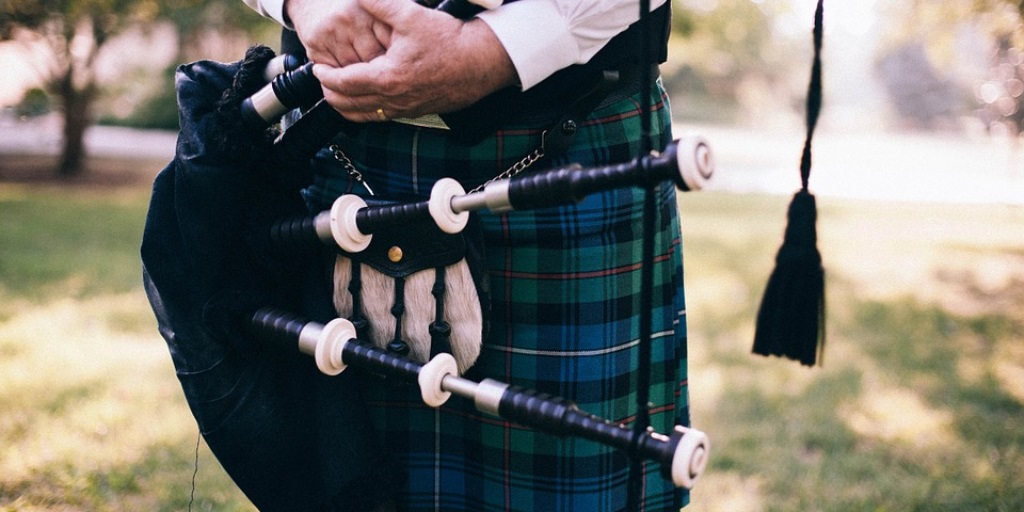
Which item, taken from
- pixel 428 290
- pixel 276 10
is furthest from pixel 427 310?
pixel 276 10

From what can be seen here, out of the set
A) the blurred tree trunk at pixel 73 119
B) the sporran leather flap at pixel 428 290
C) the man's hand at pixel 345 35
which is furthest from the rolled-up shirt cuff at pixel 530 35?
the blurred tree trunk at pixel 73 119

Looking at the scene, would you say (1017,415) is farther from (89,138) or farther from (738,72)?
(738,72)

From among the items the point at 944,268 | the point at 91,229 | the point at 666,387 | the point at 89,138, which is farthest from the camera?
the point at 89,138

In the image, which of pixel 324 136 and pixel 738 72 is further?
pixel 738 72

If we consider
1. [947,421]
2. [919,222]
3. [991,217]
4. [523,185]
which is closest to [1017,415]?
[947,421]

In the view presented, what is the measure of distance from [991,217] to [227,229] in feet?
34.1

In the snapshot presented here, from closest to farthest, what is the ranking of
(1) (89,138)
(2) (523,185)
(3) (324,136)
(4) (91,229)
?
1. (2) (523,185)
2. (3) (324,136)
3. (4) (91,229)
4. (1) (89,138)

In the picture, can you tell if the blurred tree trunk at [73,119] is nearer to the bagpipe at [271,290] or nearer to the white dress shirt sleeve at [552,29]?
the bagpipe at [271,290]

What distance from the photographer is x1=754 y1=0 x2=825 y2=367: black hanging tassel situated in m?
1.23

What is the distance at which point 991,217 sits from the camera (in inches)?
372

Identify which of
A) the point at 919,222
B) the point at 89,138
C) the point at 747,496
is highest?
the point at 89,138

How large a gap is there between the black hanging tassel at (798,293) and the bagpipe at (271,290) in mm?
418

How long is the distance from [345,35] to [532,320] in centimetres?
51

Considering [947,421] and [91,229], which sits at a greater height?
[91,229]
